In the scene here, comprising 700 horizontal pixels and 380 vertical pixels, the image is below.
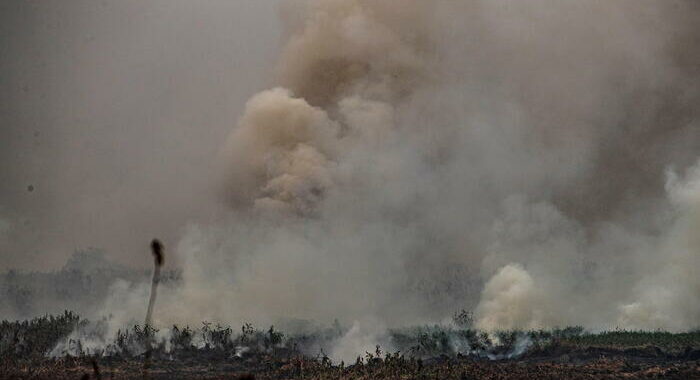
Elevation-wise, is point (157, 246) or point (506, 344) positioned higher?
point (506, 344)

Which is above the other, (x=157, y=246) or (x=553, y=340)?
(x=553, y=340)

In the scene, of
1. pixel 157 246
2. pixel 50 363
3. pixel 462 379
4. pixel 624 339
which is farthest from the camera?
pixel 624 339

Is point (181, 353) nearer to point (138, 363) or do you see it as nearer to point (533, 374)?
point (138, 363)

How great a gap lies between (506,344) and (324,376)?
69996mm

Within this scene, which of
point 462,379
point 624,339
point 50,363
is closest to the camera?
point 462,379

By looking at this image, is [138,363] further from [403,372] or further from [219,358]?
[403,372]

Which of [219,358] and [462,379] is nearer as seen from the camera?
[462,379]

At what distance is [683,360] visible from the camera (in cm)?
15675

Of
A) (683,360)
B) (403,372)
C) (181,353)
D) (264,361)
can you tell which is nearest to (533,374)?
(403,372)

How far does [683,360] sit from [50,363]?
14812cm

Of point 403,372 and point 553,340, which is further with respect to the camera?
point 553,340

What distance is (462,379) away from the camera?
138 meters

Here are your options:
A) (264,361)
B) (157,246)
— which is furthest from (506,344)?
(157,246)

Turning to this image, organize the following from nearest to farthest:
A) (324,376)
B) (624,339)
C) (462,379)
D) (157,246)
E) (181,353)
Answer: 1. (157,246)
2. (462,379)
3. (324,376)
4. (624,339)
5. (181,353)
